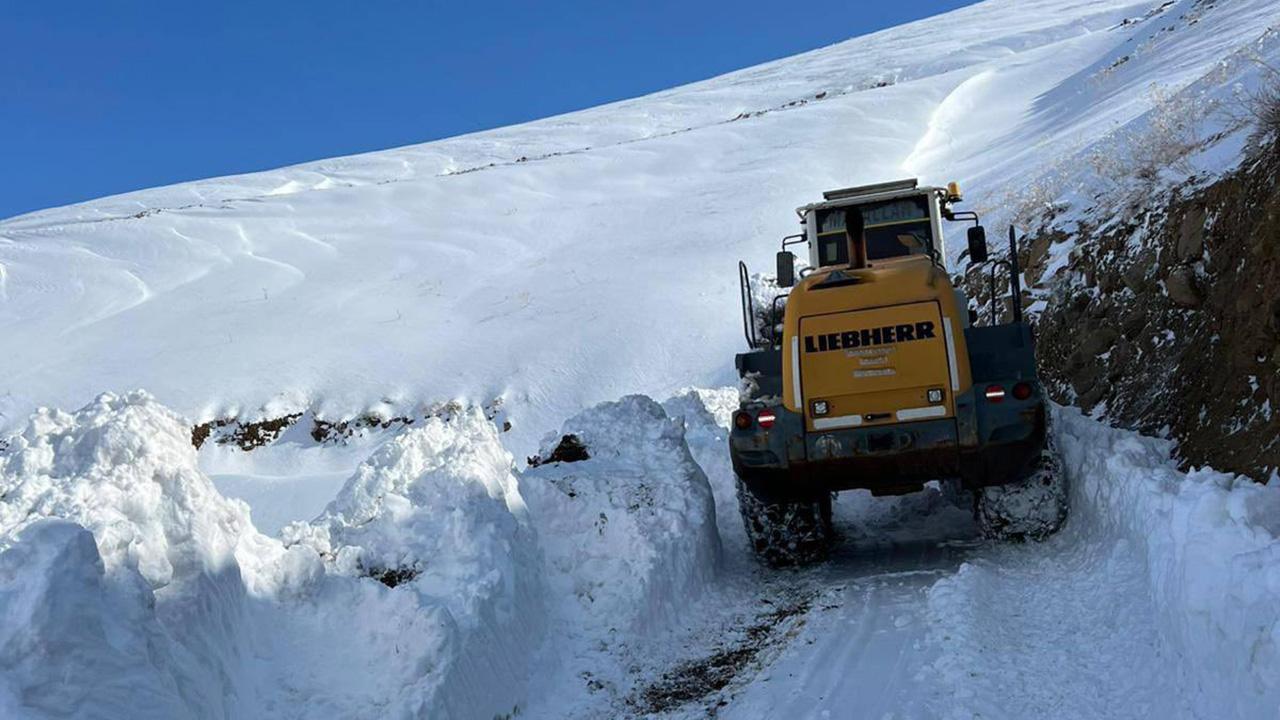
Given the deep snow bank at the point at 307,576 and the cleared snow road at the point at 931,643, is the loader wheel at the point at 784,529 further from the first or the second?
the deep snow bank at the point at 307,576

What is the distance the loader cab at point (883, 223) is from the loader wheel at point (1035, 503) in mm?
2449

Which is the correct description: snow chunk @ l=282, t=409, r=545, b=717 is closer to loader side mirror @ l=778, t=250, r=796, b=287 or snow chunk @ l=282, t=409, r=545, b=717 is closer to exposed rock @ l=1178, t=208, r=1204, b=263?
loader side mirror @ l=778, t=250, r=796, b=287

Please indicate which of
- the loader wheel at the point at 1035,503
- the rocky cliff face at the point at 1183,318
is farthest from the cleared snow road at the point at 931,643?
the rocky cliff face at the point at 1183,318

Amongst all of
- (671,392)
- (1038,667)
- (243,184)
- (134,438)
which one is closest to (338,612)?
(134,438)

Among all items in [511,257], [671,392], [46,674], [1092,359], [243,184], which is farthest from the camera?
[243,184]

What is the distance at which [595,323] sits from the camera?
62.8 ft

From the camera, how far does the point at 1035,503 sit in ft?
24.8

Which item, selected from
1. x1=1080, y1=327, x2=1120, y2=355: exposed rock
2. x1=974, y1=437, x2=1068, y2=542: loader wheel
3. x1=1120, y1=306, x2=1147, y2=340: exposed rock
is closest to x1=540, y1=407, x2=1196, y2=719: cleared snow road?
x1=974, y1=437, x2=1068, y2=542: loader wheel

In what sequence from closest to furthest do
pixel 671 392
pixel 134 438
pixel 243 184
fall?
pixel 134 438
pixel 671 392
pixel 243 184

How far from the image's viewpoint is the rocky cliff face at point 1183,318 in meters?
6.88

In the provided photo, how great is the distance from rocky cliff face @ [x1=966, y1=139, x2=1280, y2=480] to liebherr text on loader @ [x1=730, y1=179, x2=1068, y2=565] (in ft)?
3.93

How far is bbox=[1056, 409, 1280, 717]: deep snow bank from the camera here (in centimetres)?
383

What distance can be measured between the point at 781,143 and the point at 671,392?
19.3 meters

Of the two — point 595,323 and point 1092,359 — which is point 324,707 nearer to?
point 1092,359
